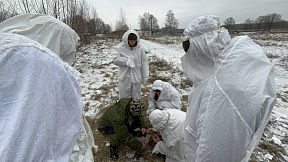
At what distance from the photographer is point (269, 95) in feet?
3.41

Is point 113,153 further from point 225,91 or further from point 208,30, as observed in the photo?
point 208,30

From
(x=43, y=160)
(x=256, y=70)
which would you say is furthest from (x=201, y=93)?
(x=43, y=160)

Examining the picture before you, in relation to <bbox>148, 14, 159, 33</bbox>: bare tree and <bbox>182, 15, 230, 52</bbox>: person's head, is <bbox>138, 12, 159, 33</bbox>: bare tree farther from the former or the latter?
<bbox>182, 15, 230, 52</bbox>: person's head

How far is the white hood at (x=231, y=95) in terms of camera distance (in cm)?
100

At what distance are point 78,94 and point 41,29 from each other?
3.09 ft

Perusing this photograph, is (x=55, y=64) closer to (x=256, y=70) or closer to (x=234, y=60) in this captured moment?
(x=234, y=60)

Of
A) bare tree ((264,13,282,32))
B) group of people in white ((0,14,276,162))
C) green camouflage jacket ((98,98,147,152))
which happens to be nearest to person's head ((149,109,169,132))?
green camouflage jacket ((98,98,147,152))

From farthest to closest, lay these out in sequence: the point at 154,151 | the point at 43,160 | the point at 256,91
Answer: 1. the point at 154,151
2. the point at 256,91
3. the point at 43,160

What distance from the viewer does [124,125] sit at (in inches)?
96.2

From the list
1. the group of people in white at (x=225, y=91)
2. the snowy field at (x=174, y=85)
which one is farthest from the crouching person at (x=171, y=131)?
the group of people in white at (x=225, y=91)

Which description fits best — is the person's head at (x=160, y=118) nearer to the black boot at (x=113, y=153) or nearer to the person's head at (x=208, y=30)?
the black boot at (x=113, y=153)

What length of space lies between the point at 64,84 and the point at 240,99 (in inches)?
40.4

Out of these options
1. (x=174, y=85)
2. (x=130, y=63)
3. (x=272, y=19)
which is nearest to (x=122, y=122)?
(x=130, y=63)

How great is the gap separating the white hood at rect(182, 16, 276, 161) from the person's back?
88 cm
